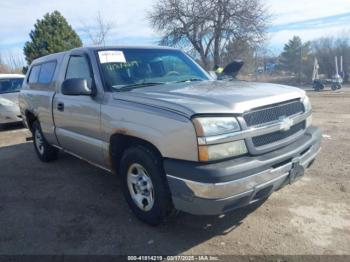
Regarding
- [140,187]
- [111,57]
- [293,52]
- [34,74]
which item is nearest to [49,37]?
[34,74]

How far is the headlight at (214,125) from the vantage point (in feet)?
9.45

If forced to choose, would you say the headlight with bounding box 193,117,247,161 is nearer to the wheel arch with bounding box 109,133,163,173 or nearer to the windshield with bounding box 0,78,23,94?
the wheel arch with bounding box 109,133,163,173

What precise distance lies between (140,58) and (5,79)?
8.99 m

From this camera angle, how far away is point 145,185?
3.62m

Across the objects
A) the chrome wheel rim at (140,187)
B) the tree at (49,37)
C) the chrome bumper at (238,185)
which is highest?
the tree at (49,37)

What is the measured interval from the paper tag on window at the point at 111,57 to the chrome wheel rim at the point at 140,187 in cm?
137

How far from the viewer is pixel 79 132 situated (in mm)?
4555

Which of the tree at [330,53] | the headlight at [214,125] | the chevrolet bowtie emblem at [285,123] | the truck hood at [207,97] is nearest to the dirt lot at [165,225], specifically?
the chevrolet bowtie emblem at [285,123]

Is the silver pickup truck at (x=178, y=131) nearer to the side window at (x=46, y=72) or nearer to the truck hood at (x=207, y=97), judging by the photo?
the truck hood at (x=207, y=97)

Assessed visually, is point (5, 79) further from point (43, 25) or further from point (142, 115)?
point (43, 25)

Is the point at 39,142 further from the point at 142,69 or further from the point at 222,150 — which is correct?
the point at 222,150

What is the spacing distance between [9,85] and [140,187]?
966 cm

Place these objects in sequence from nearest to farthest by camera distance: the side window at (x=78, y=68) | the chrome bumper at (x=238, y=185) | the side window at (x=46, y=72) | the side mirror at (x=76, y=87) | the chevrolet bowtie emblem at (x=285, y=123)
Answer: the chrome bumper at (x=238, y=185) < the chevrolet bowtie emblem at (x=285, y=123) < the side mirror at (x=76, y=87) < the side window at (x=78, y=68) < the side window at (x=46, y=72)

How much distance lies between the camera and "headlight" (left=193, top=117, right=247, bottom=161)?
2879 mm
